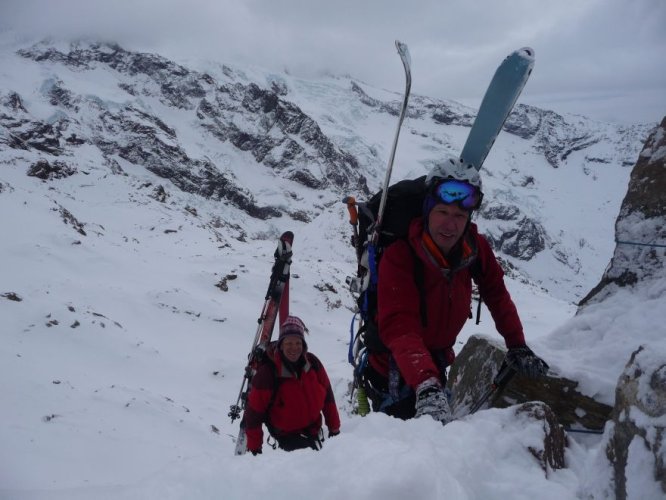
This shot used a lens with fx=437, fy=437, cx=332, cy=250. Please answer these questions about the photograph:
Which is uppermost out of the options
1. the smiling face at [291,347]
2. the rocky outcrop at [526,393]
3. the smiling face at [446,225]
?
the smiling face at [446,225]

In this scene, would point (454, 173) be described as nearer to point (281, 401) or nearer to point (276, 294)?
point (281, 401)

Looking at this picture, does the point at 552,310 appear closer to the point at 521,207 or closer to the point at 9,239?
the point at 9,239

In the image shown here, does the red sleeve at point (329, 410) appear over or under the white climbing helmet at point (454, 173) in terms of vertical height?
under

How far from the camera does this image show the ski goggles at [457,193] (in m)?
3.17

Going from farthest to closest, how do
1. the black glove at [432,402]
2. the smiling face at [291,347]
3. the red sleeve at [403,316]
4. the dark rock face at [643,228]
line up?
1. the dark rock face at [643,228]
2. the smiling face at [291,347]
3. the red sleeve at [403,316]
4. the black glove at [432,402]

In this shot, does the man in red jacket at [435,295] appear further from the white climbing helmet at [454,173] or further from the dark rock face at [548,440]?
the dark rock face at [548,440]

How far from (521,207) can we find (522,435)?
156 m

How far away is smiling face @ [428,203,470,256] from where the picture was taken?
311 centimetres

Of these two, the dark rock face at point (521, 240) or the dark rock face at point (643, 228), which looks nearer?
the dark rock face at point (643, 228)

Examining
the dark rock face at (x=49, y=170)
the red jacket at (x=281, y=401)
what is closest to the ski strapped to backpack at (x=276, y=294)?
the red jacket at (x=281, y=401)

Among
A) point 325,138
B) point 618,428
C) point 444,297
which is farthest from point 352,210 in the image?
point 325,138

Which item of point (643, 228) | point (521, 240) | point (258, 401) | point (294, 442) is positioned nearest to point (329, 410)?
point (294, 442)

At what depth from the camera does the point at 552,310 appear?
27.1 meters

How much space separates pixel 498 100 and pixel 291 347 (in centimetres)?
357
